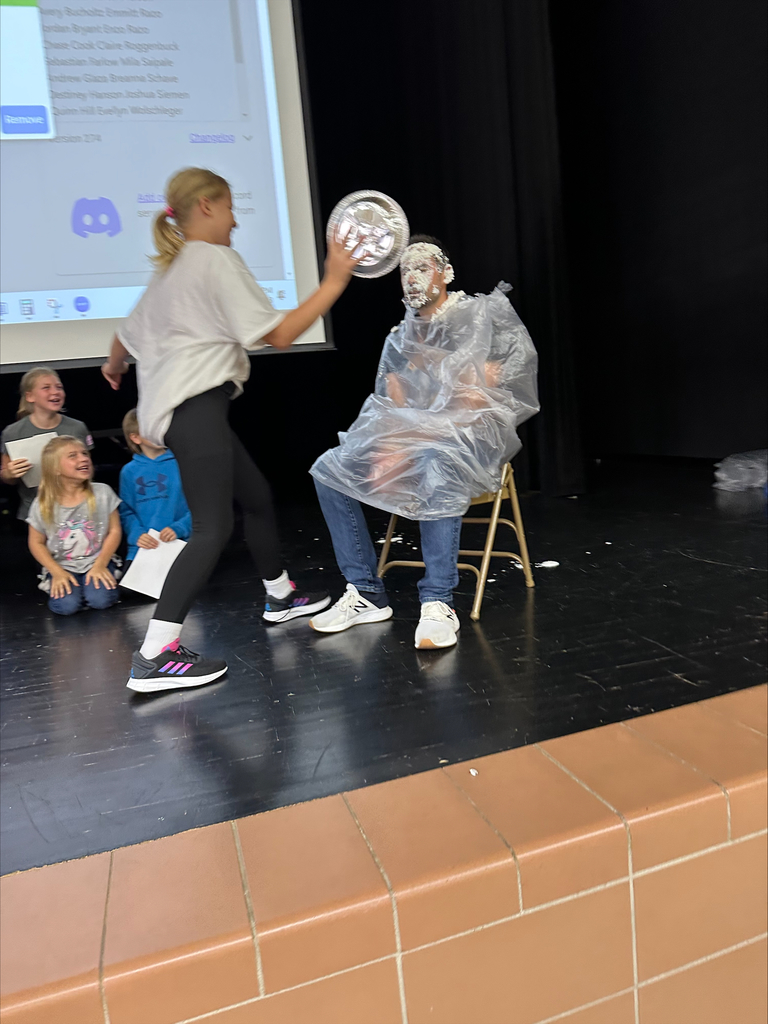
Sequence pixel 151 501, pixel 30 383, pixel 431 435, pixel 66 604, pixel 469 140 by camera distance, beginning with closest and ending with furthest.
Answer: pixel 431 435, pixel 66 604, pixel 151 501, pixel 30 383, pixel 469 140

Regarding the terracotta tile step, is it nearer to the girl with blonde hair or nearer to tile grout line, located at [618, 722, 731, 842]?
tile grout line, located at [618, 722, 731, 842]

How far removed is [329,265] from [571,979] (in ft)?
4.47

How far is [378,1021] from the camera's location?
84 centimetres

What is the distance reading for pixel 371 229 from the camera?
1.72m

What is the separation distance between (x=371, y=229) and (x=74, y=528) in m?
1.54

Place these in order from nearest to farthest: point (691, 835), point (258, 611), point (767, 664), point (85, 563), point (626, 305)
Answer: point (691, 835) < point (767, 664) < point (258, 611) < point (85, 563) < point (626, 305)

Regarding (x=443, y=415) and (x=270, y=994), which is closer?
(x=270, y=994)

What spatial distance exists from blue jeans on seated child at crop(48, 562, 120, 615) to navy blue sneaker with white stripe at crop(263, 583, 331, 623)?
2.18 ft

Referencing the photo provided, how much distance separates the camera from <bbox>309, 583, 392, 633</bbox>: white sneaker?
1.99m

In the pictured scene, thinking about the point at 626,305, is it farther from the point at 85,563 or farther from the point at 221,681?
the point at 221,681

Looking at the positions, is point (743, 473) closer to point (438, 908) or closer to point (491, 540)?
point (491, 540)

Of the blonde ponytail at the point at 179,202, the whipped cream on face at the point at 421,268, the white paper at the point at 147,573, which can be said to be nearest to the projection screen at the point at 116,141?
the white paper at the point at 147,573

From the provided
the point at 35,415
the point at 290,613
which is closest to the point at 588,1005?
the point at 290,613

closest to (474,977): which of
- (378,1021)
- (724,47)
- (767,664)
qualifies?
(378,1021)
